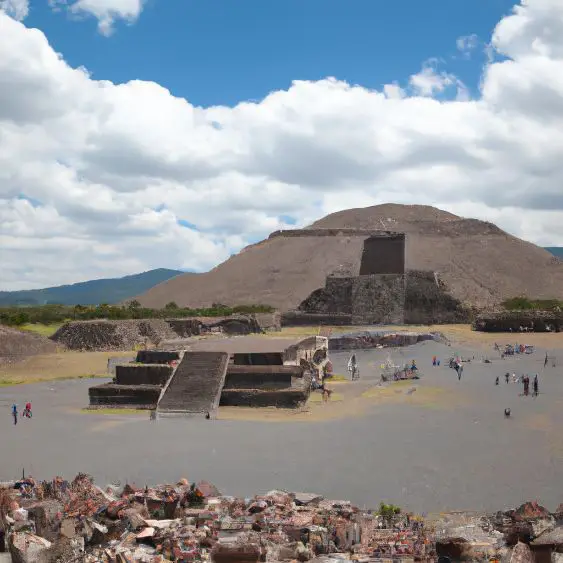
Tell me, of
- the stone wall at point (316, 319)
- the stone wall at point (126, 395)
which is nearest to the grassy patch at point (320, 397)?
the stone wall at point (126, 395)

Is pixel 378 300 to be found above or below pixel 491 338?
above

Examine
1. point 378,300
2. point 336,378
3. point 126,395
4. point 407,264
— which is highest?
point 407,264

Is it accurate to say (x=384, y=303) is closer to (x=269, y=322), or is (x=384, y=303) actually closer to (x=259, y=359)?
(x=269, y=322)

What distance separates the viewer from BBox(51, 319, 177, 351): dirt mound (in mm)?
40750

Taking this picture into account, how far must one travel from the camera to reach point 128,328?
140 feet

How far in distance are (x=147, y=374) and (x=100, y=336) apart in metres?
20.7

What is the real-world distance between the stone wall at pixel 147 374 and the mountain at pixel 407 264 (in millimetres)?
57787

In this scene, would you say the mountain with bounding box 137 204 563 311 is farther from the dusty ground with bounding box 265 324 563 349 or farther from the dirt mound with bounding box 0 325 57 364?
the dirt mound with bounding box 0 325 57 364

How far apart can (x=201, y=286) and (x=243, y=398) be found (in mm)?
83729

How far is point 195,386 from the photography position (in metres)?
20.4

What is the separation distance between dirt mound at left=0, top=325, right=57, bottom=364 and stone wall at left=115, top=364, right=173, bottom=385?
47.2 feet

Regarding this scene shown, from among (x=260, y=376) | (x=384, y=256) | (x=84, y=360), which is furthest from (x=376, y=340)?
(x=384, y=256)

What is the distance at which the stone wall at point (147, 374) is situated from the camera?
69.7ft

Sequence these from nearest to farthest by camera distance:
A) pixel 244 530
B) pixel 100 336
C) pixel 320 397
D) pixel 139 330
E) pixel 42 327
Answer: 1. pixel 244 530
2. pixel 320 397
3. pixel 100 336
4. pixel 139 330
5. pixel 42 327
